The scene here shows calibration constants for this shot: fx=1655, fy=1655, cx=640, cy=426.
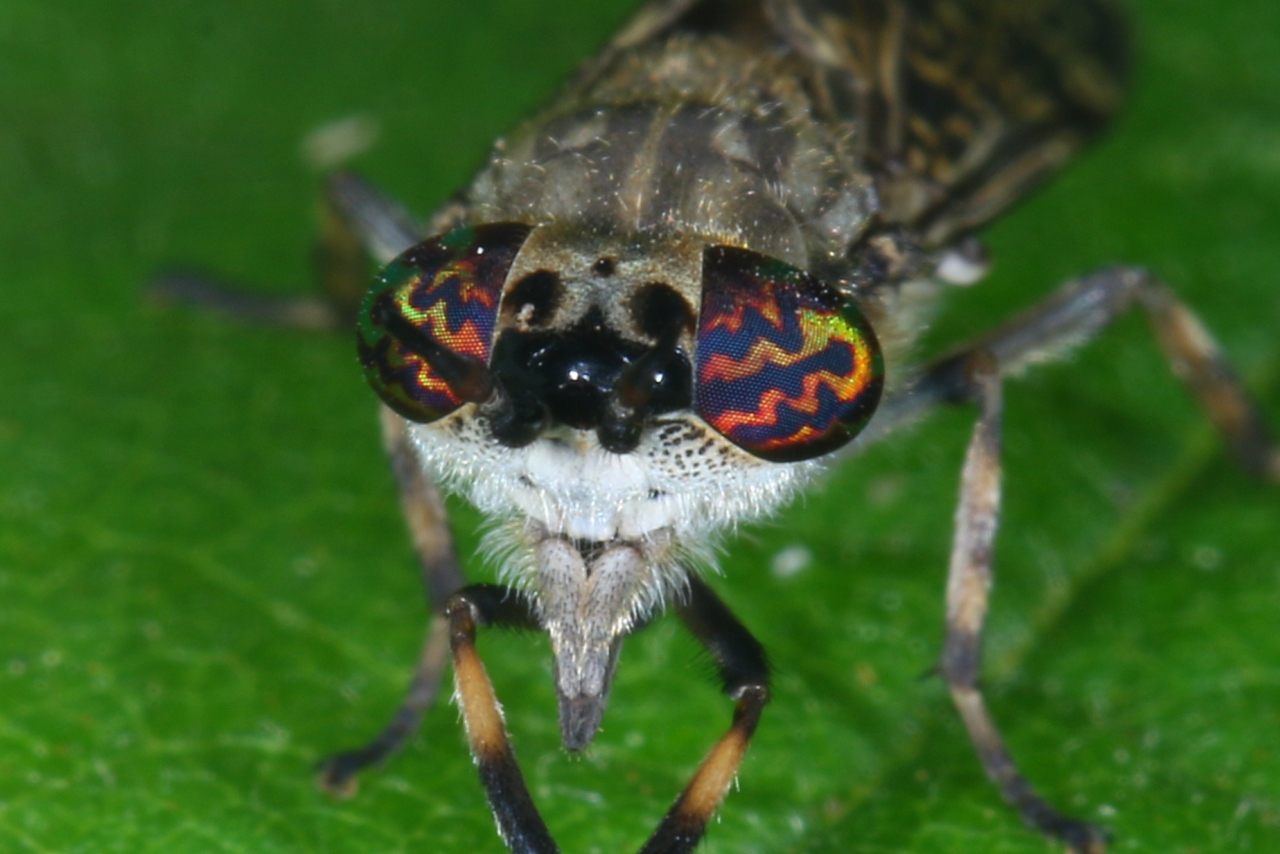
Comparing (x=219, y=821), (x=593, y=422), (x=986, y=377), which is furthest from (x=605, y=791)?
(x=986, y=377)

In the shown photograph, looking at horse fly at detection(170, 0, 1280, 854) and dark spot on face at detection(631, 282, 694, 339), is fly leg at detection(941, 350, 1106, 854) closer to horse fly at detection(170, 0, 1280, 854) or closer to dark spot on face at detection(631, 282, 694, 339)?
horse fly at detection(170, 0, 1280, 854)

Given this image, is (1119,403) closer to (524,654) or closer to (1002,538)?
(1002,538)

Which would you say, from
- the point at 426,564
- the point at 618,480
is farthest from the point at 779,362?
the point at 426,564

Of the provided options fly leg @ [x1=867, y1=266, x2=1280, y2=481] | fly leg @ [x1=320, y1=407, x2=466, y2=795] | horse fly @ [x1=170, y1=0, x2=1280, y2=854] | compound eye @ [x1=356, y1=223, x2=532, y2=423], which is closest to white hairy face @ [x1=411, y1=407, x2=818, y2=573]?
horse fly @ [x1=170, y1=0, x2=1280, y2=854]

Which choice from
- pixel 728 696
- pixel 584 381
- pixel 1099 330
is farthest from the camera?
pixel 1099 330

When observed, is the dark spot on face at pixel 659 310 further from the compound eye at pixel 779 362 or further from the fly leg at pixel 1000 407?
the fly leg at pixel 1000 407

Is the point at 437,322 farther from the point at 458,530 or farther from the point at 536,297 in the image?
the point at 458,530

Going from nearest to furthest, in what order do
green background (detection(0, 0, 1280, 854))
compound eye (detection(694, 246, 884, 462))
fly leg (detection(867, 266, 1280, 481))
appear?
compound eye (detection(694, 246, 884, 462)) < green background (detection(0, 0, 1280, 854)) < fly leg (detection(867, 266, 1280, 481))
